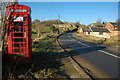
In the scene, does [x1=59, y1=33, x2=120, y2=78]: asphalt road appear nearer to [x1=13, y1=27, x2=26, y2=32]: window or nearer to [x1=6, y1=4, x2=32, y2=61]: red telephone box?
[x1=6, y1=4, x2=32, y2=61]: red telephone box

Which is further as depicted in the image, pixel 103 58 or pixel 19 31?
pixel 103 58

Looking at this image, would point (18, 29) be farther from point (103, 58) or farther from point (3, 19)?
point (103, 58)

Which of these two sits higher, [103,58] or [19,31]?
[19,31]

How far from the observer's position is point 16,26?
655 cm

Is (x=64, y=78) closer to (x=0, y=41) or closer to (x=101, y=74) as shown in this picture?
(x=101, y=74)

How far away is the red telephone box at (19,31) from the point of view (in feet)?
21.2

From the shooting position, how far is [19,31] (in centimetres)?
667

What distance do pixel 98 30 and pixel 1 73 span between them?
70657mm

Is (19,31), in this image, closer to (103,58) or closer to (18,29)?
(18,29)

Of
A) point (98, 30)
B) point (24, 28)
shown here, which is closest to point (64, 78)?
point (24, 28)

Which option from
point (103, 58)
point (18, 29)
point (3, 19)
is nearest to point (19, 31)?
point (18, 29)

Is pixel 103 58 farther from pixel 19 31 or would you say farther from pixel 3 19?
pixel 3 19

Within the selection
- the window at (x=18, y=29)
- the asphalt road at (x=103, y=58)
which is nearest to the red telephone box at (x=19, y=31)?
the window at (x=18, y=29)

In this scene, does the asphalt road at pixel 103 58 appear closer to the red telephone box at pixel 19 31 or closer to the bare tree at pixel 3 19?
the red telephone box at pixel 19 31
